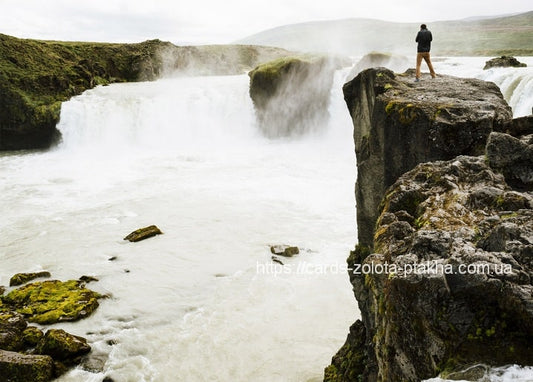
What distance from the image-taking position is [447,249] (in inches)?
161

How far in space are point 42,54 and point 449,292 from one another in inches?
1729

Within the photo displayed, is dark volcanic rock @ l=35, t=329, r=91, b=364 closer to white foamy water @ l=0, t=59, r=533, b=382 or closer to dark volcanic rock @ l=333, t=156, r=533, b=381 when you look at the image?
white foamy water @ l=0, t=59, r=533, b=382

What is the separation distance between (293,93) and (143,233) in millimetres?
21981

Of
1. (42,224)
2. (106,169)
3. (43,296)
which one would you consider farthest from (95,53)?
(43,296)

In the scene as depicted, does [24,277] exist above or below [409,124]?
below

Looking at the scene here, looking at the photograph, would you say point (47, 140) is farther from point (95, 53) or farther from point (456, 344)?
point (456, 344)

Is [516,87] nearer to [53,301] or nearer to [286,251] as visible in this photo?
[286,251]

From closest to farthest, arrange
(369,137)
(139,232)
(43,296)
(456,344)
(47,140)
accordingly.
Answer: (456,344), (369,137), (43,296), (139,232), (47,140)

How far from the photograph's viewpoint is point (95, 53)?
161 ft

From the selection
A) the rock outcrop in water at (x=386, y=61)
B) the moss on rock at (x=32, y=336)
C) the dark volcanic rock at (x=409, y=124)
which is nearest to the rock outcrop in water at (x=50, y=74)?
the rock outcrop in water at (x=386, y=61)

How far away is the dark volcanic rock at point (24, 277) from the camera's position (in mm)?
12370

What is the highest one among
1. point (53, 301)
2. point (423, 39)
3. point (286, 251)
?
point (423, 39)

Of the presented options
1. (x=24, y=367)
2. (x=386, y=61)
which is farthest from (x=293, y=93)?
(x=24, y=367)

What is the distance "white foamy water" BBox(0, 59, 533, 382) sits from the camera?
9547 millimetres
